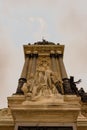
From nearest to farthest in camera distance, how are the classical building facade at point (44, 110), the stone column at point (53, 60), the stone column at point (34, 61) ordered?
the classical building facade at point (44, 110), the stone column at point (34, 61), the stone column at point (53, 60)

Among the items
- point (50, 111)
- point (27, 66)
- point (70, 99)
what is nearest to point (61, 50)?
point (27, 66)

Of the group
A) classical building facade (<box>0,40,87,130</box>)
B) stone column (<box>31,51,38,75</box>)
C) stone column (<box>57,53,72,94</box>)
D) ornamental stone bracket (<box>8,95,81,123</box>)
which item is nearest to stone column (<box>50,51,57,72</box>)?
stone column (<box>57,53,72,94</box>)

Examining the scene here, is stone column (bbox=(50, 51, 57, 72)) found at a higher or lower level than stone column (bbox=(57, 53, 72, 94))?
higher

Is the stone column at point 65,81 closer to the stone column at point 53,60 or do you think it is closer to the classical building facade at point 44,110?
the classical building facade at point 44,110

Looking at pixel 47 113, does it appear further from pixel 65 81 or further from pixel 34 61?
pixel 34 61

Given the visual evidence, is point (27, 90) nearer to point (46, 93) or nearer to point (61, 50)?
point (46, 93)

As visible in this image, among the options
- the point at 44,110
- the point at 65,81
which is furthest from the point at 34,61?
the point at 44,110

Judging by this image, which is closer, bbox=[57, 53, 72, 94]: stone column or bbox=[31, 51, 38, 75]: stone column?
bbox=[57, 53, 72, 94]: stone column

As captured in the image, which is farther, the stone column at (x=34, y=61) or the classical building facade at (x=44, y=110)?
the stone column at (x=34, y=61)

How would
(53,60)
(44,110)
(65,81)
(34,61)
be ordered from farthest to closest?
(53,60), (34,61), (65,81), (44,110)

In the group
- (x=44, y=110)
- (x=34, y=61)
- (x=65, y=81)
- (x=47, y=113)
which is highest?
(x=34, y=61)

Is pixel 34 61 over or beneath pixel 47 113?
over

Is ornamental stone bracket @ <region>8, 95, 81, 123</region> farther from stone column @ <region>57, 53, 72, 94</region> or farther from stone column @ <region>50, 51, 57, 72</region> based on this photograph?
stone column @ <region>50, 51, 57, 72</region>

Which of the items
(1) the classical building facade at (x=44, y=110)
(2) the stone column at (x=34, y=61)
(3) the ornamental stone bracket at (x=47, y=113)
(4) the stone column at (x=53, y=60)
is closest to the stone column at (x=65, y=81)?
(1) the classical building facade at (x=44, y=110)
